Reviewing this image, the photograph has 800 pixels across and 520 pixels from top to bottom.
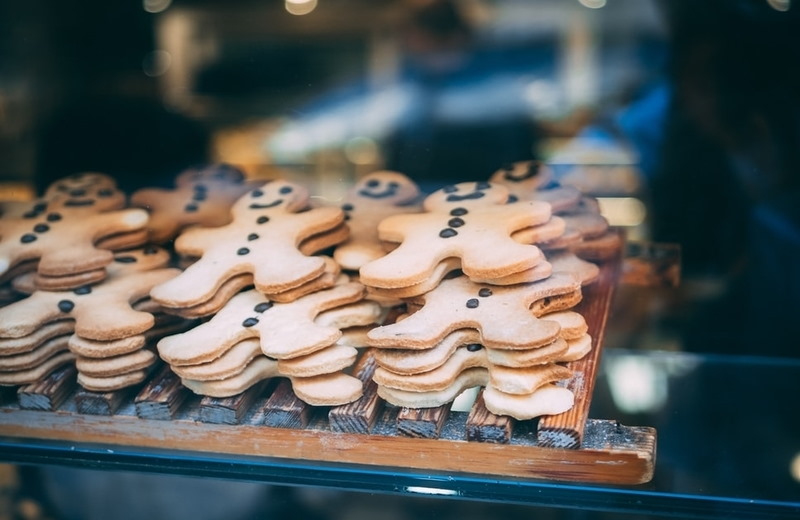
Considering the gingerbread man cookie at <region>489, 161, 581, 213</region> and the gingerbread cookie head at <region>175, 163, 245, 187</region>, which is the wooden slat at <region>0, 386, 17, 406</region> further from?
the gingerbread man cookie at <region>489, 161, 581, 213</region>

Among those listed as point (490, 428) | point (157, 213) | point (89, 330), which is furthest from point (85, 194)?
point (490, 428)

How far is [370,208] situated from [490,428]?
0.63m

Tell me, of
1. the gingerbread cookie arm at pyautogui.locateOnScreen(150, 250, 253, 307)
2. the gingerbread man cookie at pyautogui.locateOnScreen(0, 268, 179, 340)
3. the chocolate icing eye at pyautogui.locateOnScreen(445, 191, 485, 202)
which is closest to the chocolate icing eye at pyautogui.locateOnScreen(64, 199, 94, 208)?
the gingerbread man cookie at pyautogui.locateOnScreen(0, 268, 179, 340)

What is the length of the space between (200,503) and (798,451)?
110 centimetres

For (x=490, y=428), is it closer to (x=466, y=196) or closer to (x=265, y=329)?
(x=265, y=329)

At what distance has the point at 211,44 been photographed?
235 centimetres

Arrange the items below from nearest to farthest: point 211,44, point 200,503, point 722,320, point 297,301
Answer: point 297,301 < point 200,503 < point 722,320 < point 211,44

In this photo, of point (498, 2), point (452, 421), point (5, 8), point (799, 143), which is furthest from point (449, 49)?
point (452, 421)

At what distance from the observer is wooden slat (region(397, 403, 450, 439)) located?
3.75 ft

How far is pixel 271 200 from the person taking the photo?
62.2 inches

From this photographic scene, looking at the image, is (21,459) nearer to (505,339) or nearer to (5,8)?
(505,339)

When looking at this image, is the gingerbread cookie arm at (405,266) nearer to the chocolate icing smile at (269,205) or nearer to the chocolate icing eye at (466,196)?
the chocolate icing eye at (466,196)

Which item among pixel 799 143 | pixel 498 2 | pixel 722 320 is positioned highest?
pixel 498 2

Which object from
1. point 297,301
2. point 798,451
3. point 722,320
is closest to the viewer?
point 297,301
